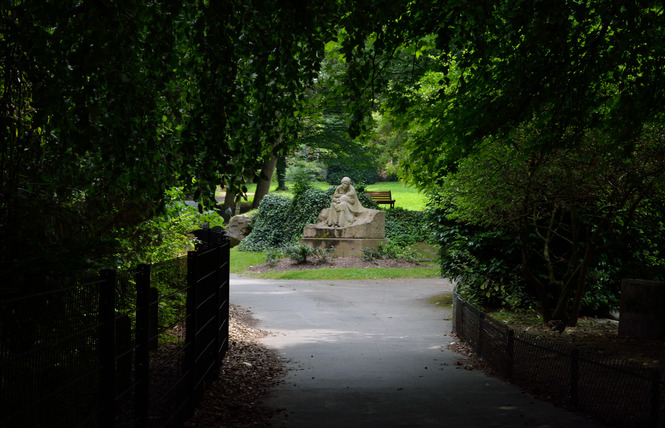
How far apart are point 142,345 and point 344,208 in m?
23.7

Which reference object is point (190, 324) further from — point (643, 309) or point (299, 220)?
point (299, 220)

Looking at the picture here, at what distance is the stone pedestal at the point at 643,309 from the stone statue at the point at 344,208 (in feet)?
59.3

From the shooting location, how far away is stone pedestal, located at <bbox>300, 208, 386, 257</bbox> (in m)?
26.8

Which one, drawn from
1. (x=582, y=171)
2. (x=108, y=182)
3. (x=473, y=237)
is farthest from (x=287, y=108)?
(x=473, y=237)

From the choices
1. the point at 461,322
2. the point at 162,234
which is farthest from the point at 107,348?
the point at 461,322

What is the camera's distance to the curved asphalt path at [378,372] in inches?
249

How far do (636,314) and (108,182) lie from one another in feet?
25.3

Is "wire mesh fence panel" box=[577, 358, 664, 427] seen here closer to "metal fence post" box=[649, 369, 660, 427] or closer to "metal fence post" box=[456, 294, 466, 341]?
"metal fence post" box=[649, 369, 660, 427]

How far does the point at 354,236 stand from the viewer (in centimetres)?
2709

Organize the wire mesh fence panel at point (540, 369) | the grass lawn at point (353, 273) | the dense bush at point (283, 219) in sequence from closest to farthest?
the wire mesh fence panel at point (540, 369) < the grass lawn at point (353, 273) < the dense bush at point (283, 219)

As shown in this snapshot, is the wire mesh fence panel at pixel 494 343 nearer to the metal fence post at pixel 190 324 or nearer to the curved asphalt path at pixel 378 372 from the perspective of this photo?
the curved asphalt path at pixel 378 372

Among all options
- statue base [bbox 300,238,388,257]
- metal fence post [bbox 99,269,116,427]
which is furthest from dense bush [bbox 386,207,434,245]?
metal fence post [bbox 99,269,116,427]

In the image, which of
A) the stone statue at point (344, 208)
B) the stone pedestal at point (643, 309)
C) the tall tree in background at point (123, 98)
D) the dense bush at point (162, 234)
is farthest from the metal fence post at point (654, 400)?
the stone statue at point (344, 208)

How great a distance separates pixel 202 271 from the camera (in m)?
6.33
